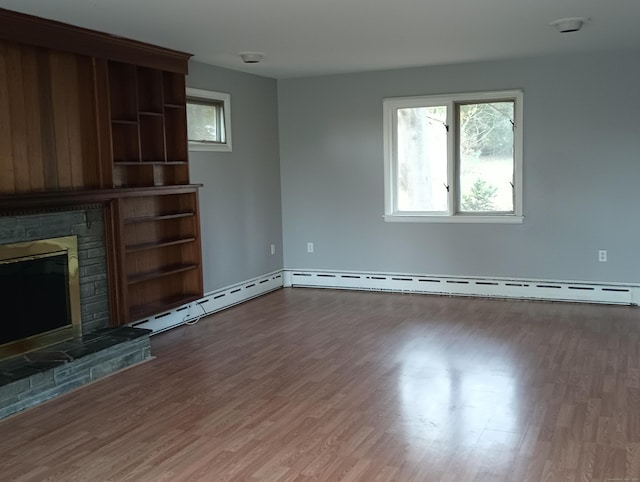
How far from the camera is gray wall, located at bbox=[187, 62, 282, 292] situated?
20.2 feet

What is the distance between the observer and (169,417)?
12.1 ft

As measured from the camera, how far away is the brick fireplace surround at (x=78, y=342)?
3875 mm

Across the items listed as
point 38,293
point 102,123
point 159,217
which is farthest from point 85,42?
point 38,293

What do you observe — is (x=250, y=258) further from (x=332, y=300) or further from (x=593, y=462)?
(x=593, y=462)

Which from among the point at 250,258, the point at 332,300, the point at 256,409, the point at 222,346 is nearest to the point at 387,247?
the point at 332,300

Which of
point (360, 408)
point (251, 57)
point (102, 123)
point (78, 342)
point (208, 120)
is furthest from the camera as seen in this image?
point (208, 120)

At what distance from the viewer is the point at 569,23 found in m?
4.60

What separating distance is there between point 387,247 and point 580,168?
85.2 inches

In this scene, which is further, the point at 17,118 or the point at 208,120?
the point at 208,120

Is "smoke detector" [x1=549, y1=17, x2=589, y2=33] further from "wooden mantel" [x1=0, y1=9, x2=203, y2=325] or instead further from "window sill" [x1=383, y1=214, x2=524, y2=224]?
"wooden mantel" [x1=0, y1=9, x2=203, y2=325]

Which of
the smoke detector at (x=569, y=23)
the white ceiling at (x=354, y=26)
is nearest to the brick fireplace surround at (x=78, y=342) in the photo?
the white ceiling at (x=354, y=26)

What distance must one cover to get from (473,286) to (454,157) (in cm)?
139

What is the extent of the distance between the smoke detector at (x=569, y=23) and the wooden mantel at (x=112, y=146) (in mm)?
3070

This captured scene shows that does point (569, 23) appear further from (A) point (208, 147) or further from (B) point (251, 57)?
(A) point (208, 147)
